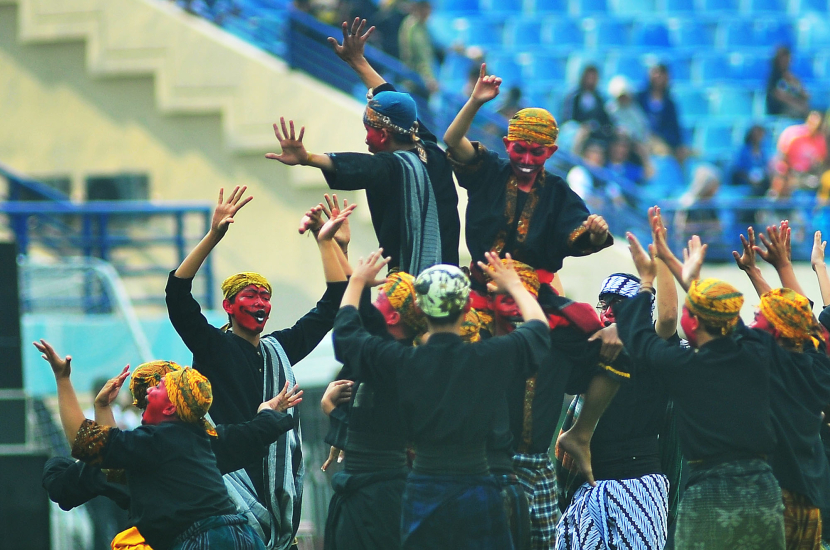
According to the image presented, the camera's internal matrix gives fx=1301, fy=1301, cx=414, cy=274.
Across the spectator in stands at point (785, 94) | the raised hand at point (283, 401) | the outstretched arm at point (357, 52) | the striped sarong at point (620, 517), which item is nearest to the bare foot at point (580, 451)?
the striped sarong at point (620, 517)

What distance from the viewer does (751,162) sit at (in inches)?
544

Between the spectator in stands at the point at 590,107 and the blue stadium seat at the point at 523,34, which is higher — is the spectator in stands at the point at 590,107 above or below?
below

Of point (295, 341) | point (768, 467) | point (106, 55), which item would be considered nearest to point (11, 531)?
point (295, 341)

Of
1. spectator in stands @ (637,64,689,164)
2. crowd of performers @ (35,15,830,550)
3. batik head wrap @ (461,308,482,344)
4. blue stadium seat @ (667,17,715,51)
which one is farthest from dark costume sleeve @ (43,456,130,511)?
blue stadium seat @ (667,17,715,51)

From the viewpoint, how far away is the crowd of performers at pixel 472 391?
17.0ft

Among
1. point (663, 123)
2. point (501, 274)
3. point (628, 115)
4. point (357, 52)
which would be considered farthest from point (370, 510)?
point (663, 123)

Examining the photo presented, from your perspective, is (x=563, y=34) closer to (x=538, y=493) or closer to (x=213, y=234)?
(x=538, y=493)

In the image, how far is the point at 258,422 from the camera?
5.63 metres

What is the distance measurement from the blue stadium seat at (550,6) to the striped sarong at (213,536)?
12516mm

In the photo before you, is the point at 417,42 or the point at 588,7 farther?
the point at 588,7

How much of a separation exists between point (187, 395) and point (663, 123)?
33.0 feet

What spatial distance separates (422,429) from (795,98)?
11130 millimetres

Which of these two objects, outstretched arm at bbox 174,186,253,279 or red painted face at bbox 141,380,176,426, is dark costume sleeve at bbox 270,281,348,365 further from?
red painted face at bbox 141,380,176,426

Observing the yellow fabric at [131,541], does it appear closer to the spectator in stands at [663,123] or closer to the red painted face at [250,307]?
the red painted face at [250,307]
